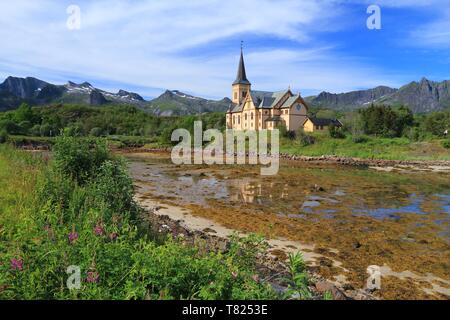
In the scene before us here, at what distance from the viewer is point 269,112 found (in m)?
79.8

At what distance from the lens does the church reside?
2958 inches

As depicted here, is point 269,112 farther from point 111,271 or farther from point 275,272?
point 111,271

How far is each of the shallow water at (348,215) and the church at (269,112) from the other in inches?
1798

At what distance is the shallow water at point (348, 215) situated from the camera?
10.1 m

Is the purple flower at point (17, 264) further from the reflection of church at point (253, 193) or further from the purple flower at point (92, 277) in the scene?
the reflection of church at point (253, 193)

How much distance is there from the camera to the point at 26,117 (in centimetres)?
10650

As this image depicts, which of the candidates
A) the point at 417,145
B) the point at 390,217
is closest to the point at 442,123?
the point at 417,145

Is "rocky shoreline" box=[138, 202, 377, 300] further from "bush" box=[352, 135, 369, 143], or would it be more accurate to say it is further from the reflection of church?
"bush" box=[352, 135, 369, 143]

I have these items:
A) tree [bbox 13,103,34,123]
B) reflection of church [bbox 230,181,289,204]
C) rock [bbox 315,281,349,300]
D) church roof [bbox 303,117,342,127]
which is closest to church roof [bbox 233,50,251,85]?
church roof [bbox 303,117,342,127]

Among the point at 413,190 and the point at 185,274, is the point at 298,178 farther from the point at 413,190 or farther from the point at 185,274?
the point at 185,274

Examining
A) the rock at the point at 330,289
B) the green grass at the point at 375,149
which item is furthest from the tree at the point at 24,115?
the rock at the point at 330,289

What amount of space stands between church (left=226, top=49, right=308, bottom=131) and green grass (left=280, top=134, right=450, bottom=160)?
11364mm

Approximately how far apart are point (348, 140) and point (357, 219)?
1885 inches
